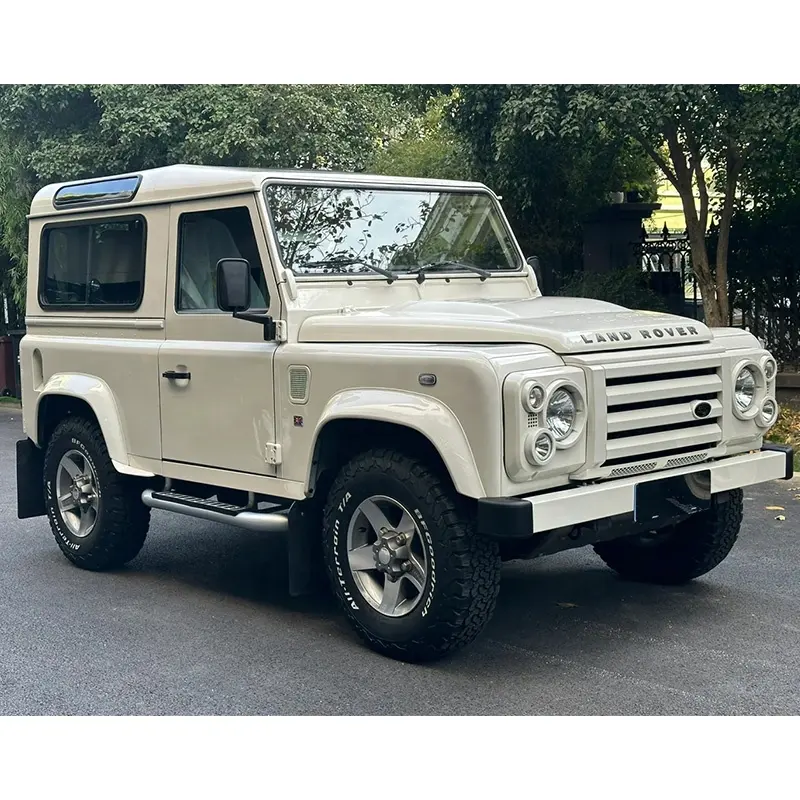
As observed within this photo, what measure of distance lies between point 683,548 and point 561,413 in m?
1.72

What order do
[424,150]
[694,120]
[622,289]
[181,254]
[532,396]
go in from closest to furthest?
[532,396] → [181,254] → [694,120] → [622,289] → [424,150]

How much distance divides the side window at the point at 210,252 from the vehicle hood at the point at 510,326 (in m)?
0.48

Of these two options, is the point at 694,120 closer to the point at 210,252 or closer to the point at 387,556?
the point at 210,252

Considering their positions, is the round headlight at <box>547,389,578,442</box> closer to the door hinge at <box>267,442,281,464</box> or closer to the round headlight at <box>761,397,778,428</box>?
the round headlight at <box>761,397,778,428</box>

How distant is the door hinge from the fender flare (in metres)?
1.18

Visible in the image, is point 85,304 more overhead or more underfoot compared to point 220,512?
more overhead

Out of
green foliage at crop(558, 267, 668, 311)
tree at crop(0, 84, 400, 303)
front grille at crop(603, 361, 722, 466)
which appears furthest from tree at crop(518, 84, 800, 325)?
front grille at crop(603, 361, 722, 466)

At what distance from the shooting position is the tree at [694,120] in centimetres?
1062

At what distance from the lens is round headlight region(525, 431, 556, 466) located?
4574 millimetres

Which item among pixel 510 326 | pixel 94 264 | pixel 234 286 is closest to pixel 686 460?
pixel 510 326

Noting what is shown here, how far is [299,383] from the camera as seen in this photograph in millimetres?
5445

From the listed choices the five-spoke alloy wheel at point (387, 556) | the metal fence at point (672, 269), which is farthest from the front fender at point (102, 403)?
the metal fence at point (672, 269)

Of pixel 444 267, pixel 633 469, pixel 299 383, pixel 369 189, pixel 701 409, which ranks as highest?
pixel 369 189

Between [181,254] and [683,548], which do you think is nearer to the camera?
[683,548]
